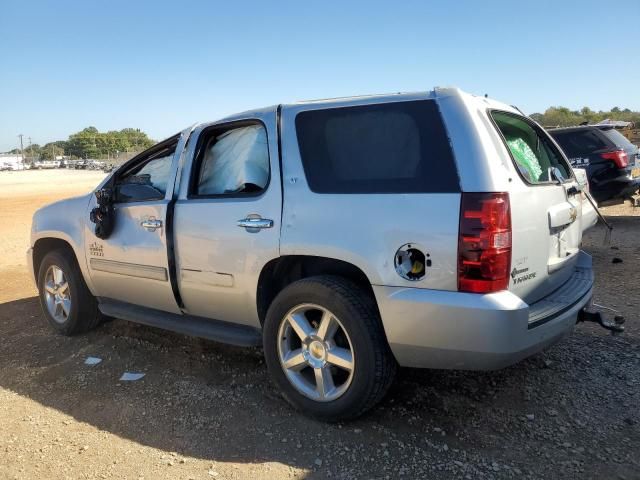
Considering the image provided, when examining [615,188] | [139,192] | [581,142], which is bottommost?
[615,188]

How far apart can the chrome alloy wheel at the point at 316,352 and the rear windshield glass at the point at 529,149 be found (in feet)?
4.49

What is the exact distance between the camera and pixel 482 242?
2568 millimetres

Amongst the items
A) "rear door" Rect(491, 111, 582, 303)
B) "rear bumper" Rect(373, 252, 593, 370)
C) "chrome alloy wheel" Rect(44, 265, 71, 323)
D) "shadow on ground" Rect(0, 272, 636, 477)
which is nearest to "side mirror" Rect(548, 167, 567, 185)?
"rear door" Rect(491, 111, 582, 303)

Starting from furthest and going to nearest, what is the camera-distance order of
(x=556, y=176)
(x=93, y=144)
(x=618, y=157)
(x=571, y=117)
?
(x=93, y=144), (x=571, y=117), (x=618, y=157), (x=556, y=176)

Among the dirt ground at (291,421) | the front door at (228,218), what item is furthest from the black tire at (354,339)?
the front door at (228,218)

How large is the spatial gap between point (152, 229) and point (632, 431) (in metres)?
3.34

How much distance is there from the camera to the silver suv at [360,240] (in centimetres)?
263

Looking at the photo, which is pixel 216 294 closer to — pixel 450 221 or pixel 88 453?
pixel 88 453

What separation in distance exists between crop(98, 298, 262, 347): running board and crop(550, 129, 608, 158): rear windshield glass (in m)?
7.00

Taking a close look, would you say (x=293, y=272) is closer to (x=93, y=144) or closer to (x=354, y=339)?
(x=354, y=339)

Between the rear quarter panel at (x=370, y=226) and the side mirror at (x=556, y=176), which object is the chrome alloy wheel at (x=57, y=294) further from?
the side mirror at (x=556, y=176)

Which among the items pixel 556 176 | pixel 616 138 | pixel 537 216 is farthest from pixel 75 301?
pixel 616 138

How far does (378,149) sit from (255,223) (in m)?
0.90

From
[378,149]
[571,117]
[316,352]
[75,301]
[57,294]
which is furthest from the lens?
[571,117]
